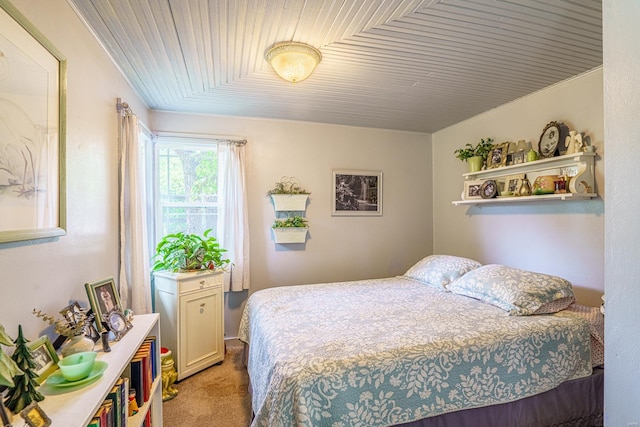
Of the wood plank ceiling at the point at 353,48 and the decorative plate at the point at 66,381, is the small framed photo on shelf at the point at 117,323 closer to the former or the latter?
the decorative plate at the point at 66,381

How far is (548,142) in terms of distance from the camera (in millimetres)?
2443

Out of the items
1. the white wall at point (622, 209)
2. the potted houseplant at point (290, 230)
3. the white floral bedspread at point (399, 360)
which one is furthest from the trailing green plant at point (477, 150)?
the white wall at point (622, 209)

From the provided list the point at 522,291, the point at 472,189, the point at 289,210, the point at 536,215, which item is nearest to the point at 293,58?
the point at 289,210

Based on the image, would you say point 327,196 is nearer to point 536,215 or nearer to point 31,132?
point 536,215

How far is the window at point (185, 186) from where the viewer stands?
3.03 m

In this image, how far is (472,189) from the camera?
10.1 feet

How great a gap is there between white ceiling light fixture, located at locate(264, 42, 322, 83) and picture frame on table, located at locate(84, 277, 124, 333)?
1.58 m

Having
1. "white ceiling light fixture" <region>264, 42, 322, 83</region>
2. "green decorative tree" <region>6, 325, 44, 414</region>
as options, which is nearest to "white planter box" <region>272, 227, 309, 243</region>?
"white ceiling light fixture" <region>264, 42, 322, 83</region>

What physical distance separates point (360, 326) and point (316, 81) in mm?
1836

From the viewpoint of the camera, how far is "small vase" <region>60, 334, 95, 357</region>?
1.21 metres

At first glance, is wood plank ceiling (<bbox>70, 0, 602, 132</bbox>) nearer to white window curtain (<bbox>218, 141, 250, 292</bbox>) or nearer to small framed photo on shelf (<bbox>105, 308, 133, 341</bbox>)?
white window curtain (<bbox>218, 141, 250, 292</bbox>)

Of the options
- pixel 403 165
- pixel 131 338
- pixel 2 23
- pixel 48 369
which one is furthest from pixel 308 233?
pixel 2 23

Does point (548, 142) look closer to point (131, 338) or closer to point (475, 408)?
point (475, 408)

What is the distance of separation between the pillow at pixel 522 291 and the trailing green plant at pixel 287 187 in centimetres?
192
